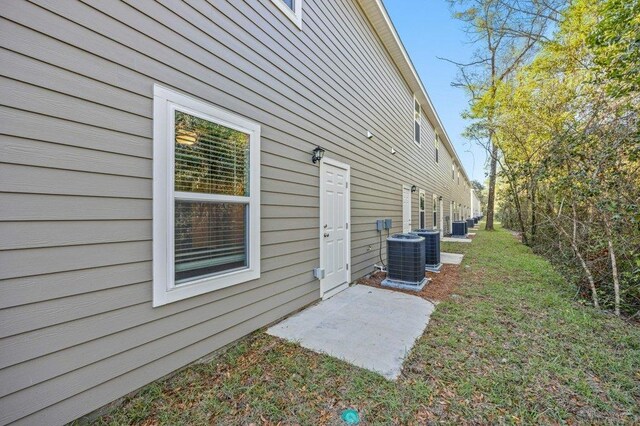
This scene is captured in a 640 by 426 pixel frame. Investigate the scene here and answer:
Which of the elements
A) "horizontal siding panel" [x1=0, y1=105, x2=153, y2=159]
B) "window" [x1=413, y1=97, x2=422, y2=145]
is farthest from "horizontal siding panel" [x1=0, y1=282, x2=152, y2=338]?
"window" [x1=413, y1=97, x2=422, y2=145]

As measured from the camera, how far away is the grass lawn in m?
1.89

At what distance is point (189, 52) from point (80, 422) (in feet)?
9.19

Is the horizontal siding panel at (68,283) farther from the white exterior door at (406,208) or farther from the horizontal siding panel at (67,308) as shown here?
the white exterior door at (406,208)

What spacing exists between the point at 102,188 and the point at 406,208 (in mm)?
7792

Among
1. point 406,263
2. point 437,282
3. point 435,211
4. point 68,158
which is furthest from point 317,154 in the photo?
point 435,211

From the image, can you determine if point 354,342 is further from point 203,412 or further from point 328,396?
point 203,412

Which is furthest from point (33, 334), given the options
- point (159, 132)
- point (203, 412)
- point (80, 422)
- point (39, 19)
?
point (39, 19)

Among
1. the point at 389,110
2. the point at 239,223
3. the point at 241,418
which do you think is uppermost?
the point at 389,110

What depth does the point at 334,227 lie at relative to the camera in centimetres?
456

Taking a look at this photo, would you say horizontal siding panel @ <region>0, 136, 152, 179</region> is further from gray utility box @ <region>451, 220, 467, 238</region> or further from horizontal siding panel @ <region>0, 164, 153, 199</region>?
gray utility box @ <region>451, 220, 467, 238</region>

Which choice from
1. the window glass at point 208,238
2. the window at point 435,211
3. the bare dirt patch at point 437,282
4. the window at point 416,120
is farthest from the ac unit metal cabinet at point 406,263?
the window at point 435,211

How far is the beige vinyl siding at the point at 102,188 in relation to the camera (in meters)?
1.55

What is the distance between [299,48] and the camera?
3.77m

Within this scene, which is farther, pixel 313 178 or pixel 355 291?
pixel 355 291
